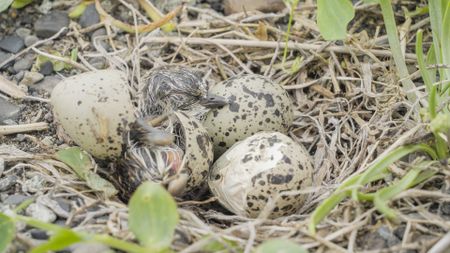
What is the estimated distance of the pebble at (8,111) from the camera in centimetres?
273

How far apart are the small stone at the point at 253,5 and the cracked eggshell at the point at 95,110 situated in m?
1.06

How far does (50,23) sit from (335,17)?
1.32m

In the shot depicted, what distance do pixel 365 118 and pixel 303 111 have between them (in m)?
0.27

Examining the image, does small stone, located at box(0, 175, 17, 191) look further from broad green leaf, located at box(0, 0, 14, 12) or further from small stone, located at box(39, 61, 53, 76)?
broad green leaf, located at box(0, 0, 14, 12)

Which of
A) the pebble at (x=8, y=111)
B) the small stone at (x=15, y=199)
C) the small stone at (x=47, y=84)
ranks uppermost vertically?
the small stone at (x=47, y=84)

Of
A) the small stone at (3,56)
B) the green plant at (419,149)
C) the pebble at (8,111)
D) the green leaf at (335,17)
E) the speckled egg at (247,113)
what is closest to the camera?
the green plant at (419,149)

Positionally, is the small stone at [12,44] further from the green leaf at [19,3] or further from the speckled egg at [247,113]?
the speckled egg at [247,113]

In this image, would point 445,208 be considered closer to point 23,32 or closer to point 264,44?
point 264,44

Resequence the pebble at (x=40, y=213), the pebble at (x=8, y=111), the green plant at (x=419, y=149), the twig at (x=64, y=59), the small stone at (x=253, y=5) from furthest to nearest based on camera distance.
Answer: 1. the small stone at (x=253, y=5)
2. the twig at (x=64, y=59)
3. the pebble at (x=8, y=111)
4. the pebble at (x=40, y=213)
5. the green plant at (x=419, y=149)

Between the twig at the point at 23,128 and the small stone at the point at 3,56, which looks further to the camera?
the small stone at the point at 3,56

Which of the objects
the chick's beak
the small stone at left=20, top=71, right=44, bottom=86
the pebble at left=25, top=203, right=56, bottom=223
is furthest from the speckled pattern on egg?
the small stone at left=20, top=71, right=44, bottom=86

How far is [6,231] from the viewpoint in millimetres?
1895

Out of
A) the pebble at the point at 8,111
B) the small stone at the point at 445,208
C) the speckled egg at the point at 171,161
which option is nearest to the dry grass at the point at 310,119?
the small stone at the point at 445,208

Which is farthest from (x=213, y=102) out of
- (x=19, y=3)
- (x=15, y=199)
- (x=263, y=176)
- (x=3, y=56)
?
(x=19, y=3)
